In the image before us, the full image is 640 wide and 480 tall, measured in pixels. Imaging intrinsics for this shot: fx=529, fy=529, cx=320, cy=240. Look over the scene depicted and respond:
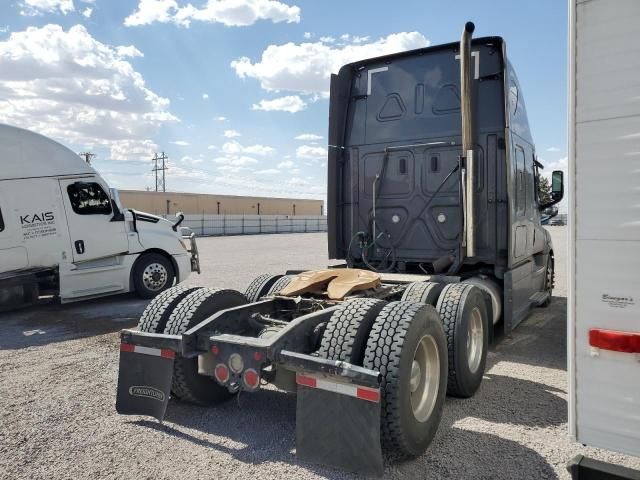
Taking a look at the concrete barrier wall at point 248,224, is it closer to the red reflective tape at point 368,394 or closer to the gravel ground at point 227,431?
the gravel ground at point 227,431

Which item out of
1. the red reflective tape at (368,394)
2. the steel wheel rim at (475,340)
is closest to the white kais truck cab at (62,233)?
the steel wheel rim at (475,340)

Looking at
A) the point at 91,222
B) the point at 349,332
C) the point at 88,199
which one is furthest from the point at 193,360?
the point at 88,199

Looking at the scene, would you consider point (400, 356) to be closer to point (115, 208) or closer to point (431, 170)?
point (431, 170)

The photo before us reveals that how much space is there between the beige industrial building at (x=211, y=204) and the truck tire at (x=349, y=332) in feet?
134

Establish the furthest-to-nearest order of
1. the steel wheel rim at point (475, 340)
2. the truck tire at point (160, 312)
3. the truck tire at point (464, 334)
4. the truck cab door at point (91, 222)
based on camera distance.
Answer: the truck cab door at point (91, 222) < the steel wheel rim at point (475, 340) < the truck tire at point (464, 334) < the truck tire at point (160, 312)

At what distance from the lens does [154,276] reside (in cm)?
1065

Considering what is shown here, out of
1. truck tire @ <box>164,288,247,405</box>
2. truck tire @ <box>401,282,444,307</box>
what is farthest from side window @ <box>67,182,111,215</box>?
truck tire @ <box>401,282,444,307</box>

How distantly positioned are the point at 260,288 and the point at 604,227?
12.9ft

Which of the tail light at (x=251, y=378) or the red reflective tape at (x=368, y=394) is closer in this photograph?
the red reflective tape at (x=368, y=394)

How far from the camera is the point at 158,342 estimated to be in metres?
3.90

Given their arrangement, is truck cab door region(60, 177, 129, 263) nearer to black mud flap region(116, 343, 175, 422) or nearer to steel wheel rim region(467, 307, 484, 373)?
black mud flap region(116, 343, 175, 422)

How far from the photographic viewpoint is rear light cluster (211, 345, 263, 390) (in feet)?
11.4

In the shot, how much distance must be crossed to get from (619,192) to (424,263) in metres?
4.41

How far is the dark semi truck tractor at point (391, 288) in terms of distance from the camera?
3.27 meters
